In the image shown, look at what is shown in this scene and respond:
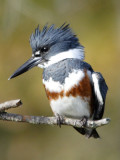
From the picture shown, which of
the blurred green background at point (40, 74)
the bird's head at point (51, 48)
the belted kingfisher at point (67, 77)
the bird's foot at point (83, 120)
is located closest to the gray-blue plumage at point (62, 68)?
the belted kingfisher at point (67, 77)

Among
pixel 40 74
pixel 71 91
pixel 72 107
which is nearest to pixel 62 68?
pixel 71 91

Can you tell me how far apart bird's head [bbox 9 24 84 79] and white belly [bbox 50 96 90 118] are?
17.4 inches

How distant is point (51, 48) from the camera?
4758mm

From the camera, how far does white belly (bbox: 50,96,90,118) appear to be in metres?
4.43

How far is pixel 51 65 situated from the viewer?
468cm

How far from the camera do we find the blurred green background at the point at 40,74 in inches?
242

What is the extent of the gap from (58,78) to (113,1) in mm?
2320

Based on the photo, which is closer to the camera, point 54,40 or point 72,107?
point 72,107

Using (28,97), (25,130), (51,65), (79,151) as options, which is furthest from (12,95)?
(51,65)

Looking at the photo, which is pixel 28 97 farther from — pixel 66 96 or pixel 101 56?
pixel 66 96

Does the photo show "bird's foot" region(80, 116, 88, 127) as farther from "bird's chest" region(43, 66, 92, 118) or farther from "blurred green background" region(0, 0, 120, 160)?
"blurred green background" region(0, 0, 120, 160)

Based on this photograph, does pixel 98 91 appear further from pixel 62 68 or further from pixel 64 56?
pixel 64 56

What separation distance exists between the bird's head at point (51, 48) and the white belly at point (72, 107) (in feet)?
1.45

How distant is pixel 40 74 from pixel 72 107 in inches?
70.1
